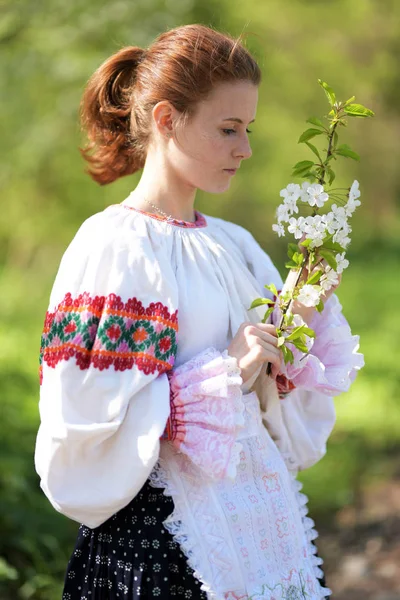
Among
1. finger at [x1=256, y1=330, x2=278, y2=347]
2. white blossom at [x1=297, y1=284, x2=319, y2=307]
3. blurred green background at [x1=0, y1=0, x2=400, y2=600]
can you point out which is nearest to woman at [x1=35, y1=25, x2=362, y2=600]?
finger at [x1=256, y1=330, x2=278, y2=347]

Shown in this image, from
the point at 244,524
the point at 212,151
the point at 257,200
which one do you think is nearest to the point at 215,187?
the point at 212,151

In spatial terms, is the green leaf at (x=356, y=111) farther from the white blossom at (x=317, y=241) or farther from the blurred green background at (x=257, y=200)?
the blurred green background at (x=257, y=200)

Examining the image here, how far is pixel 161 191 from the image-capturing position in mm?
2209

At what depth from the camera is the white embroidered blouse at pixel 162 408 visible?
76.5 inches

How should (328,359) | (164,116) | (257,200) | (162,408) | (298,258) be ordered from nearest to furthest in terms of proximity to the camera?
(162,408), (298,258), (164,116), (328,359), (257,200)

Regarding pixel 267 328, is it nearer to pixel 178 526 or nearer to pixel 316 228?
pixel 316 228

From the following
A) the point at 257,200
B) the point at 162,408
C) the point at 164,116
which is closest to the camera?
the point at 162,408

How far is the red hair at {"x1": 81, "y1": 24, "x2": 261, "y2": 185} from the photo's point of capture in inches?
83.4

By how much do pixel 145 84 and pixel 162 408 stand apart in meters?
0.83

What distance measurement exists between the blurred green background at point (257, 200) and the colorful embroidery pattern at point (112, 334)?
100 centimetres

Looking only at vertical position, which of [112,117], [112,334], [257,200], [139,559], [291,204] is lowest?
[139,559]

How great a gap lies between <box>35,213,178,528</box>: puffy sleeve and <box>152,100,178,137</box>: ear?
1.12 ft

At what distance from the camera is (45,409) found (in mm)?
1971

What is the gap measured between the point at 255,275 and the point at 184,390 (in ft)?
1.75
